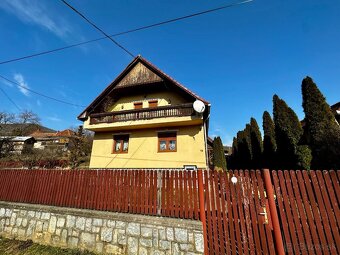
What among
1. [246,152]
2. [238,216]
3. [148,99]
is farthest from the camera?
[246,152]

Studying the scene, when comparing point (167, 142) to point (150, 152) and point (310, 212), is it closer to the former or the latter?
point (150, 152)

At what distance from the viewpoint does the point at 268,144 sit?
18.2 m

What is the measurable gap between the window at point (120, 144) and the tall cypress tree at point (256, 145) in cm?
1512

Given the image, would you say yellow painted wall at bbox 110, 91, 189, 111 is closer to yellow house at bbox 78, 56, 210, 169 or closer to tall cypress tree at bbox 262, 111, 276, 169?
yellow house at bbox 78, 56, 210, 169

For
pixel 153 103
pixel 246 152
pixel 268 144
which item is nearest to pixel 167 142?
pixel 153 103

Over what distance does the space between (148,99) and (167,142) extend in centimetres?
435

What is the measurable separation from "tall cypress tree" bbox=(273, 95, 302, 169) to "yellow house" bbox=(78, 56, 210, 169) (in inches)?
243

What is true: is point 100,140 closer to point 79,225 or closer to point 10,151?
point 79,225

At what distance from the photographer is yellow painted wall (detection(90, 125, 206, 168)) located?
12.4m

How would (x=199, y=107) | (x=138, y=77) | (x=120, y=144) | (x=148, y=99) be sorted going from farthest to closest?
(x=148, y=99)
(x=138, y=77)
(x=120, y=144)
(x=199, y=107)

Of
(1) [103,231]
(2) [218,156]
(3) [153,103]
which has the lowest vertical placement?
(1) [103,231]

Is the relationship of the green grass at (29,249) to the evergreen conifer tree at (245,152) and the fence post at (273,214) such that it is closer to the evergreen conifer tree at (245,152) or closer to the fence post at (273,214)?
the fence post at (273,214)

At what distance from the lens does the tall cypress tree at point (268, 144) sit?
16773mm

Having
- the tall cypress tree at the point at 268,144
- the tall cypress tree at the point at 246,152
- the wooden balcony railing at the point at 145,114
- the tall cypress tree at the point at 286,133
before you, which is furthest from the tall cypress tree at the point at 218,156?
the wooden balcony railing at the point at 145,114
